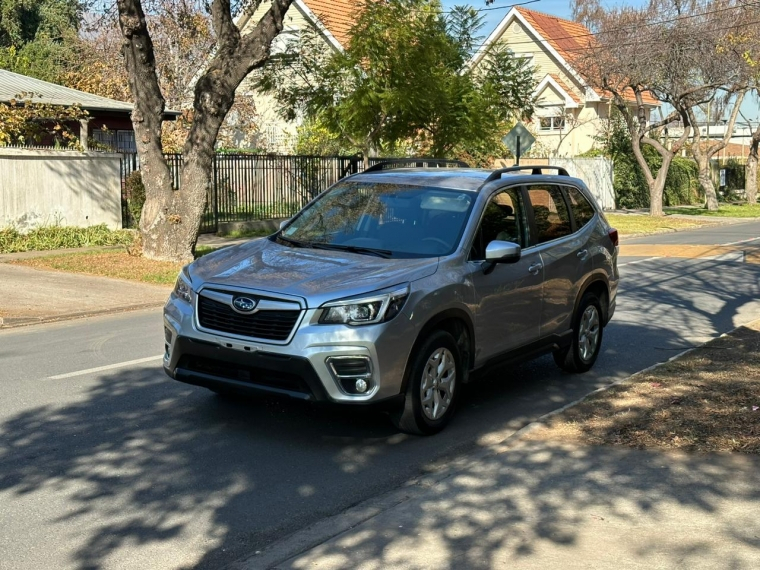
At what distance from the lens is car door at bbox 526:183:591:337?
7926mm

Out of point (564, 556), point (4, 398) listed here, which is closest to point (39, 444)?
point (4, 398)

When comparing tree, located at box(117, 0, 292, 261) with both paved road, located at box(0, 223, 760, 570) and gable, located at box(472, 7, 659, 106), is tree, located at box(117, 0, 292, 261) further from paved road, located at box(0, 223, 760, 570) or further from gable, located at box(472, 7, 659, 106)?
gable, located at box(472, 7, 659, 106)

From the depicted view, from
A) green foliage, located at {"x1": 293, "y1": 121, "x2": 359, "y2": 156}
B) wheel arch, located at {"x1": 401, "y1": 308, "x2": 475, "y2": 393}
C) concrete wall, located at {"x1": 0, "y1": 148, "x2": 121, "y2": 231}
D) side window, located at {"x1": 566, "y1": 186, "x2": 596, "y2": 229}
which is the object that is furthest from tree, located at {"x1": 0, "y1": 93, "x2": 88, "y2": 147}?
wheel arch, located at {"x1": 401, "y1": 308, "x2": 475, "y2": 393}

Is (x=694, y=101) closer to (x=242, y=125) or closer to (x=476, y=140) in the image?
(x=476, y=140)

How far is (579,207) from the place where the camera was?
8.84 m

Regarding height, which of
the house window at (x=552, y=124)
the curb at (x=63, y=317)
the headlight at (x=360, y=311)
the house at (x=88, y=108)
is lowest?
the curb at (x=63, y=317)

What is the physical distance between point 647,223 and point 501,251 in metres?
26.4

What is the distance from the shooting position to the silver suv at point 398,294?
237 inches

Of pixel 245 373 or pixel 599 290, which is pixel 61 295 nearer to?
pixel 599 290

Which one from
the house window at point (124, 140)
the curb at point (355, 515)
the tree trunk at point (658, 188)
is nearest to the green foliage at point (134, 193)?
the house window at point (124, 140)

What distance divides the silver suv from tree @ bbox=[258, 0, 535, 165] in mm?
13099

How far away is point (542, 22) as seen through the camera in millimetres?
49188

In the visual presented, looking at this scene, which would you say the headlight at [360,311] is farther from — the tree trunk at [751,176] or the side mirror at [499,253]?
the tree trunk at [751,176]

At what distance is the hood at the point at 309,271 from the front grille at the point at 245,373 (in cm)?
49
